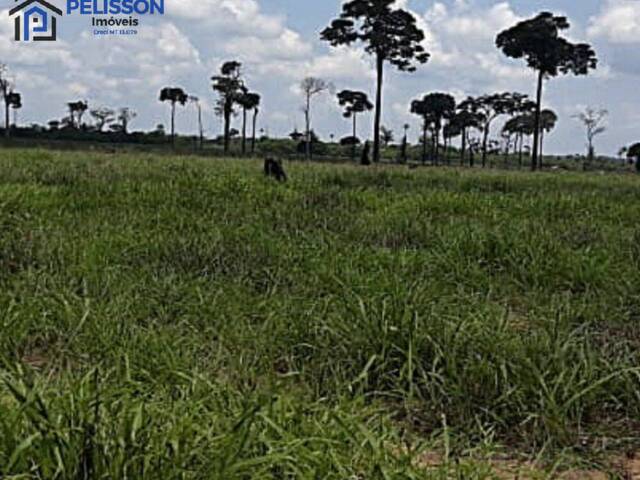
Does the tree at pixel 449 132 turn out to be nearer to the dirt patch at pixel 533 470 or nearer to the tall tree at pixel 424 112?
the tall tree at pixel 424 112

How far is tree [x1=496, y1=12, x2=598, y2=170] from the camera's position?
1197 inches

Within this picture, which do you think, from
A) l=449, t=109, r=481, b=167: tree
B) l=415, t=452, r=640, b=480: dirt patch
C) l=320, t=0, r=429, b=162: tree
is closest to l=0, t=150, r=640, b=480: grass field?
l=415, t=452, r=640, b=480: dirt patch

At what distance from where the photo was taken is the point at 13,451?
1.81m

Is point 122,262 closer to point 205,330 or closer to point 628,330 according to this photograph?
point 205,330

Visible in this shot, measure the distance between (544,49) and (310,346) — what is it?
2947cm

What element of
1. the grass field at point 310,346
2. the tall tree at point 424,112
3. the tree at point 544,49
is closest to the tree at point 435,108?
the tall tree at point 424,112

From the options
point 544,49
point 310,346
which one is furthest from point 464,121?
point 310,346

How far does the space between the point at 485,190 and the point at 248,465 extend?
9516mm

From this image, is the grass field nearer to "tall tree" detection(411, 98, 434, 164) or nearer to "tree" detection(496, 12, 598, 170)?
"tree" detection(496, 12, 598, 170)

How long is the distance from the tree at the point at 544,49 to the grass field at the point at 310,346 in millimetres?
25424

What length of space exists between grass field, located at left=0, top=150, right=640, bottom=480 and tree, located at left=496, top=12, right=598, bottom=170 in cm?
2542

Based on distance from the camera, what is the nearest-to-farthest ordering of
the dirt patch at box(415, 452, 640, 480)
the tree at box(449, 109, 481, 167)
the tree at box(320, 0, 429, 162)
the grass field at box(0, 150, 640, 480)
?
the grass field at box(0, 150, 640, 480), the dirt patch at box(415, 452, 640, 480), the tree at box(320, 0, 429, 162), the tree at box(449, 109, 481, 167)

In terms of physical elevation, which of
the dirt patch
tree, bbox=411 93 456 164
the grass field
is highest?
tree, bbox=411 93 456 164

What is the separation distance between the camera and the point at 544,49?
30.5 metres
